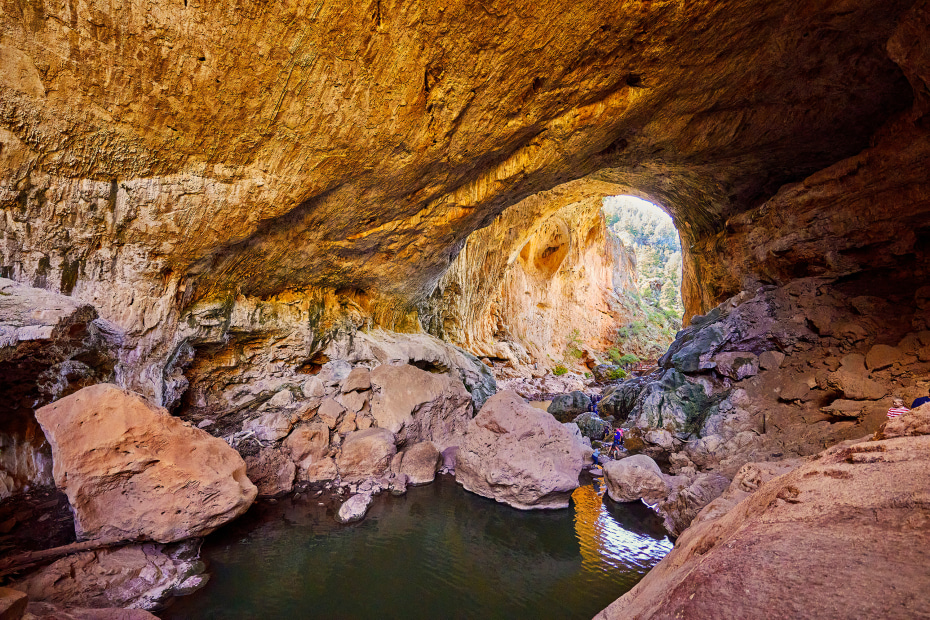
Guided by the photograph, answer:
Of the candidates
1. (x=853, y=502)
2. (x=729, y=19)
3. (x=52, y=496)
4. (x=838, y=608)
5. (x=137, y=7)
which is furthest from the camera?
(x=729, y=19)

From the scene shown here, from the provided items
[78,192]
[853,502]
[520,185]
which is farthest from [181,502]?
[520,185]

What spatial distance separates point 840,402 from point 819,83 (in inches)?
213

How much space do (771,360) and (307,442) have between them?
946cm

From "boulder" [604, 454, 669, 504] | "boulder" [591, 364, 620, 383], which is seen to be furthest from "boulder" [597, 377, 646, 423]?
"boulder" [591, 364, 620, 383]

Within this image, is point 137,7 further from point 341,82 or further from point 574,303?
point 574,303

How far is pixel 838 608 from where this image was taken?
146 cm

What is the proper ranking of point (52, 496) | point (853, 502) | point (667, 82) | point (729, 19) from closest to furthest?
point (853, 502), point (52, 496), point (729, 19), point (667, 82)

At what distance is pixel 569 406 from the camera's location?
480 inches

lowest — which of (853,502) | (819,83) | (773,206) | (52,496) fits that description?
(52,496)

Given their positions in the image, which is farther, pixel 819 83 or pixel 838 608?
pixel 819 83

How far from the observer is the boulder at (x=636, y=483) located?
6.52 m

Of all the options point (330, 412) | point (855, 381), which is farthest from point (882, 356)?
point (330, 412)

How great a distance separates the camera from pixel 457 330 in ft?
52.6

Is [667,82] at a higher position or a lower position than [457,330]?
higher
